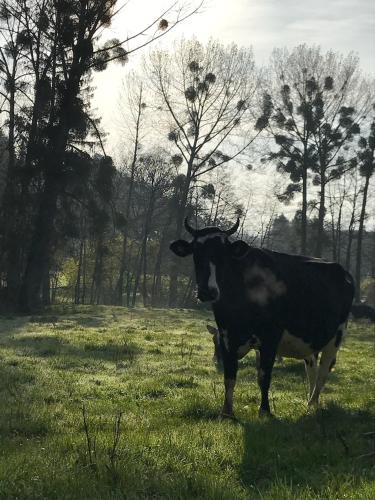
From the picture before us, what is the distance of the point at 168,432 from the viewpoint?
627cm

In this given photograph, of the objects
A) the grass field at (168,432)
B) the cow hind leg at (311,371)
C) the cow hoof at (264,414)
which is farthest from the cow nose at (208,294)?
the cow hind leg at (311,371)

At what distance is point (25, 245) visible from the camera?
27.9 m

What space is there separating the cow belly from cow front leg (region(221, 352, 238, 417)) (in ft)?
2.86

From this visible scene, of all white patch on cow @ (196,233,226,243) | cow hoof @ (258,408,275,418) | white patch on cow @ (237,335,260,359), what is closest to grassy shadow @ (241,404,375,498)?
cow hoof @ (258,408,275,418)

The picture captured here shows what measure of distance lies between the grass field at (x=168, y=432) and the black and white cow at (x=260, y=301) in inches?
32.4

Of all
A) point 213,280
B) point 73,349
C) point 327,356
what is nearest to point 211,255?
point 213,280

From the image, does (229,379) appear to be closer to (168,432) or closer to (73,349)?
(168,432)

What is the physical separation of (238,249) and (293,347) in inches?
73.5

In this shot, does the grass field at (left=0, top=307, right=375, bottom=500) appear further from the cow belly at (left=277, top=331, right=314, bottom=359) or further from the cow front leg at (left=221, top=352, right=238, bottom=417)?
the cow belly at (left=277, top=331, right=314, bottom=359)

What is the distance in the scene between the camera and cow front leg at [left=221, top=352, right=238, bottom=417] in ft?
24.5

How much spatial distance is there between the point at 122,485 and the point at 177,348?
11.7 m

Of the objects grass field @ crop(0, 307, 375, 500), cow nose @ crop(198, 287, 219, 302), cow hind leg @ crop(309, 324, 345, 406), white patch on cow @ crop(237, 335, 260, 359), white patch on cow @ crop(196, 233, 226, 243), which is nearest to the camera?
grass field @ crop(0, 307, 375, 500)

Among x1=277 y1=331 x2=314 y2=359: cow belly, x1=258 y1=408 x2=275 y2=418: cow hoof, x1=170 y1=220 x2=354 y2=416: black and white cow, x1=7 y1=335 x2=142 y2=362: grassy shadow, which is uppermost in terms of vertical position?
x1=170 y1=220 x2=354 y2=416: black and white cow

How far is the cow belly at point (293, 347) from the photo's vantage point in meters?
8.09
